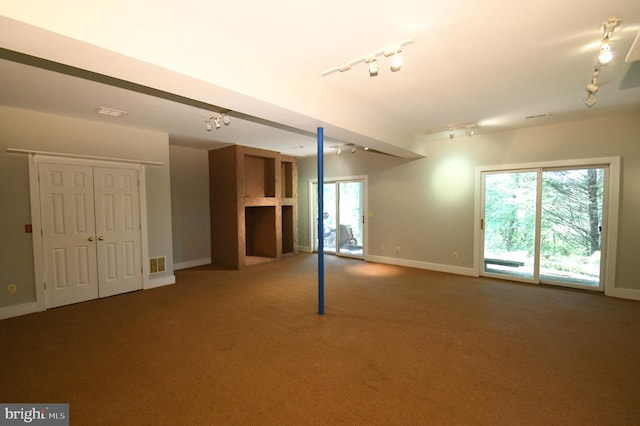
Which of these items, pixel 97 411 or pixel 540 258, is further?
pixel 540 258

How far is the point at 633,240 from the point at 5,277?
29.4ft

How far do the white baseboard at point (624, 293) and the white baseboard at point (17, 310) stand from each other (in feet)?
27.9

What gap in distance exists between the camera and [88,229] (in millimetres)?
4305

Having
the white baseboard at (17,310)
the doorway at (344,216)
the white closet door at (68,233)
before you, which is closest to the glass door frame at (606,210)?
the doorway at (344,216)

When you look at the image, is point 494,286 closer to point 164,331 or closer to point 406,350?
point 406,350

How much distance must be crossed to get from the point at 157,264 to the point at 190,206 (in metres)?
1.91

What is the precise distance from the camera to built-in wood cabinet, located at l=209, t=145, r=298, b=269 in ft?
20.3

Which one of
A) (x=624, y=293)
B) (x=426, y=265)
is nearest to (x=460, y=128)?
(x=426, y=265)

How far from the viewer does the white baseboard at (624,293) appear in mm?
4176

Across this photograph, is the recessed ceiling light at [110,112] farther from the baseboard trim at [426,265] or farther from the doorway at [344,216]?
the baseboard trim at [426,265]

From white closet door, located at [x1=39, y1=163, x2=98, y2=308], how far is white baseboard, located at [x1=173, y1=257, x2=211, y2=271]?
2.00 metres

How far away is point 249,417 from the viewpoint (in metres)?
1.94

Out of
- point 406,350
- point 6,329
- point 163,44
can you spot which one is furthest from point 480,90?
point 6,329

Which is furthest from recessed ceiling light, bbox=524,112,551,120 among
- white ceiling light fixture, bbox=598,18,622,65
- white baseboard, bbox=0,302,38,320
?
white baseboard, bbox=0,302,38,320
